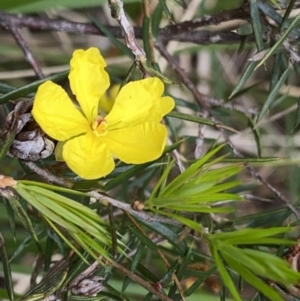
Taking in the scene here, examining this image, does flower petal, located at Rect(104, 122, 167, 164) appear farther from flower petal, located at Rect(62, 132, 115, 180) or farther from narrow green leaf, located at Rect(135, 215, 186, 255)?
narrow green leaf, located at Rect(135, 215, 186, 255)

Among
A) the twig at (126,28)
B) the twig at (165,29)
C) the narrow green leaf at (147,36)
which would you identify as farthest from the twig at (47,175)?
the twig at (165,29)

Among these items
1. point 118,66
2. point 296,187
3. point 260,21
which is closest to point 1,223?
point 118,66

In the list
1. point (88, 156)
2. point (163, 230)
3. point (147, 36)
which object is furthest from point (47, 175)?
point (147, 36)

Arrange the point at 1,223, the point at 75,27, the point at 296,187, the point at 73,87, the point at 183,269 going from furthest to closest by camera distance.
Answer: the point at 296,187 → the point at 1,223 → the point at 75,27 → the point at 183,269 → the point at 73,87

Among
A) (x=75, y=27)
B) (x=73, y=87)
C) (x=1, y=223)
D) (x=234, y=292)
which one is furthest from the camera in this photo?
(x=1, y=223)

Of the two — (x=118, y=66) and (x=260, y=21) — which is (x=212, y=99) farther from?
(x=118, y=66)

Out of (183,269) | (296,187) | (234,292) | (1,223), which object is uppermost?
(234,292)

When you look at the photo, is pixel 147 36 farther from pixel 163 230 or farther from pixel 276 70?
pixel 163 230
